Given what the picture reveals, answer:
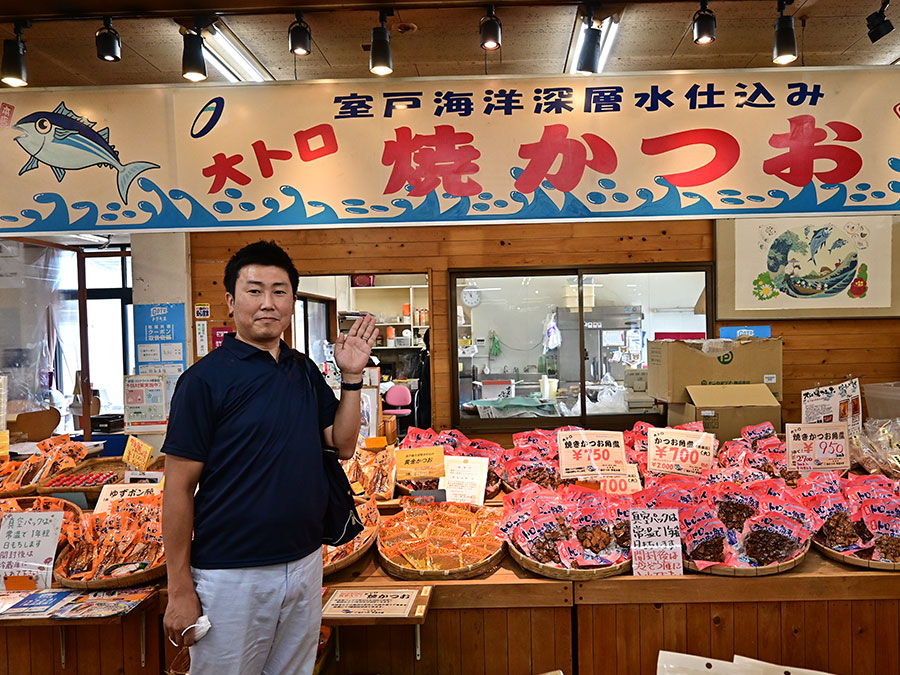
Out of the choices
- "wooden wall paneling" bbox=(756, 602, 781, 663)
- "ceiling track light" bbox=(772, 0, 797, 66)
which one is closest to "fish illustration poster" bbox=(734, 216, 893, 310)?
"ceiling track light" bbox=(772, 0, 797, 66)

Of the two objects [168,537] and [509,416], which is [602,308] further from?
[168,537]

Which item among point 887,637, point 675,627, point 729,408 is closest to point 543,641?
point 675,627

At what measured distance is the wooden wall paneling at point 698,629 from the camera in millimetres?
1990

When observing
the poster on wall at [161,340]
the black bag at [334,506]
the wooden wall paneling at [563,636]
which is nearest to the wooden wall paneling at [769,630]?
the wooden wall paneling at [563,636]

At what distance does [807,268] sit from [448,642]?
4.00 m

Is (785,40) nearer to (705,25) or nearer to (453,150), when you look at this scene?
(705,25)

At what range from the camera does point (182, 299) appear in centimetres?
485

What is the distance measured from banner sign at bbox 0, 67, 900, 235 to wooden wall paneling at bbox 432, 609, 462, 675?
177cm

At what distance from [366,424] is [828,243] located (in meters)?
3.66

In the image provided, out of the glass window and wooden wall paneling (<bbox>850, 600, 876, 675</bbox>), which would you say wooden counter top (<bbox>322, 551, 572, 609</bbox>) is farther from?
the glass window

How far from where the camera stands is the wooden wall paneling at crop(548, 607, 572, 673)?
1998mm

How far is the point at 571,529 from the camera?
2121 millimetres

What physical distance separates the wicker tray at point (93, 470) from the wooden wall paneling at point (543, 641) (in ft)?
6.66

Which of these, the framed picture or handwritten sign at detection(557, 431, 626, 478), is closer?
handwritten sign at detection(557, 431, 626, 478)
